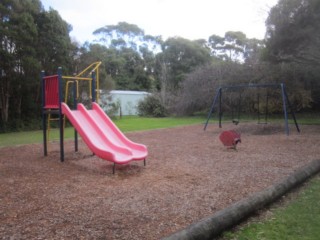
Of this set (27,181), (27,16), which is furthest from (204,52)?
(27,181)

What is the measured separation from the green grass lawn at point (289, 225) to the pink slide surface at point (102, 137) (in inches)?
121

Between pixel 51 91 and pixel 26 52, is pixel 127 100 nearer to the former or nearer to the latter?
pixel 26 52

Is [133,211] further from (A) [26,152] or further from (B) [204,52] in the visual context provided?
(B) [204,52]

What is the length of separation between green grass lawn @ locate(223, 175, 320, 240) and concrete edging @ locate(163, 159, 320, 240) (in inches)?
5.3

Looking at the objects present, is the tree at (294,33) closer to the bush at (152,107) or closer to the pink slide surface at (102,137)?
the pink slide surface at (102,137)

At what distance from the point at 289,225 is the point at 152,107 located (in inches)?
930

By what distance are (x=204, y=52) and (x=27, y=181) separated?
3618cm

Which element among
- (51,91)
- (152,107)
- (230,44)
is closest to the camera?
(51,91)

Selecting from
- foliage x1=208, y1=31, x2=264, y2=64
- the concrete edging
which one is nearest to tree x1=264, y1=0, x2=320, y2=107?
the concrete edging

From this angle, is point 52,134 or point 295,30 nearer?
point 295,30

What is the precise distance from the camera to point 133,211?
4.02 meters

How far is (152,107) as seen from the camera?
89.1 ft

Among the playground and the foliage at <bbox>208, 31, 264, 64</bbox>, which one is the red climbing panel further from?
the foliage at <bbox>208, 31, 264, 64</bbox>

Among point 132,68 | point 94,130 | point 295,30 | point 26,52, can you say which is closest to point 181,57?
point 132,68
